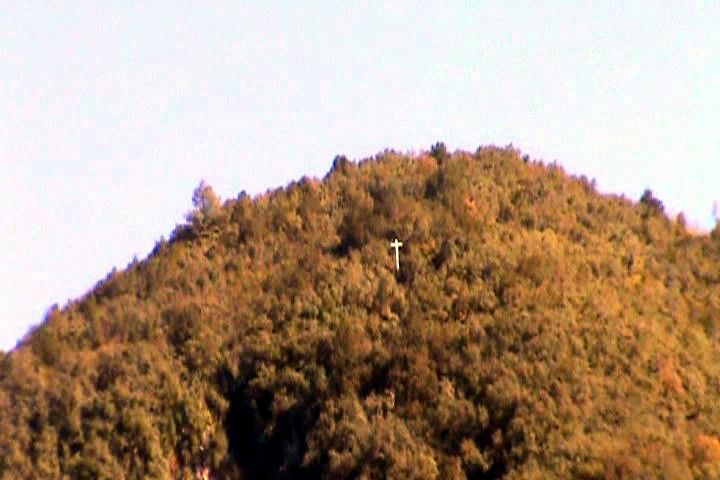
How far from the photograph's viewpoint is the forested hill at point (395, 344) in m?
47.0

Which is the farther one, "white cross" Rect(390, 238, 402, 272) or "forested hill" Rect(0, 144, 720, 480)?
"white cross" Rect(390, 238, 402, 272)

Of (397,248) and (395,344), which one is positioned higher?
(397,248)

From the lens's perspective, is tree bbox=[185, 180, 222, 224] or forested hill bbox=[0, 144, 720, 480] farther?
tree bbox=[185, 180, 222, 224]

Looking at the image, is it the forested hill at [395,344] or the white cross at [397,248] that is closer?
the forested hill at [395,344]

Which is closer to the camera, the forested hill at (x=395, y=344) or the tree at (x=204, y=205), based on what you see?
the forested hill at (x=395, y=344)

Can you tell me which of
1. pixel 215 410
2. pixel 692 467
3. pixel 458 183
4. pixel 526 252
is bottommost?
pixel 692 467

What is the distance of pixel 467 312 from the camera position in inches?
2053

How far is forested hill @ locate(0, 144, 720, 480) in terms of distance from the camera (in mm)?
47031

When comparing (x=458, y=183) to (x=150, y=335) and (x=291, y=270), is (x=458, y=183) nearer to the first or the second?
(x=291, y=270)

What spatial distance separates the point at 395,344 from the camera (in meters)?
52.4

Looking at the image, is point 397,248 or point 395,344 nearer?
point 395,344

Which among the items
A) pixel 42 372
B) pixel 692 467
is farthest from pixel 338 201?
pixel 692 467

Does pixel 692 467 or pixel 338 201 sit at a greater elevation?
pixel 338 201

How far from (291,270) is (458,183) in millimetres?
Result: 7012
